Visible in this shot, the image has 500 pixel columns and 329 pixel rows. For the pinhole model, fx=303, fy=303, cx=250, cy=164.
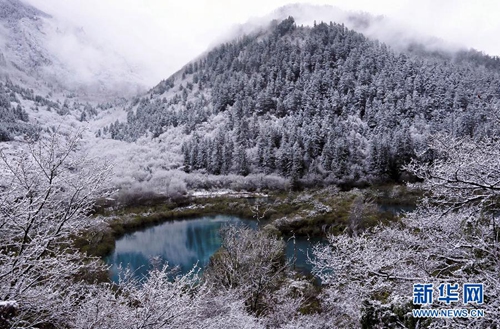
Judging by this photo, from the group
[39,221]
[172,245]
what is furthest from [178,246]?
[39,221]

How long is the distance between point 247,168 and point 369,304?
59.8 metres

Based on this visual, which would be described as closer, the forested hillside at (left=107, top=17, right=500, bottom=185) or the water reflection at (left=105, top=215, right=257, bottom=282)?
the water reflection at (left=105, top=215, right=257, bottom=282)

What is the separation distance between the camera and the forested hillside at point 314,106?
62031mm

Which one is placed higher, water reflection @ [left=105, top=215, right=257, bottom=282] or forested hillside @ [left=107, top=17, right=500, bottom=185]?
forested hillside @ [left=107, top=17, right=500, bottom=185]

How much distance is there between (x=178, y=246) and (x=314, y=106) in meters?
58.1

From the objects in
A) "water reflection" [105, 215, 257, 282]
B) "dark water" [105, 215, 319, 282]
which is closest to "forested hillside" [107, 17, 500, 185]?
"water reflection" [105, 215, 257, 282]

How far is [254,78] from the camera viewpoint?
92.9m

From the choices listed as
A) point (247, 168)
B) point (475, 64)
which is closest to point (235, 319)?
point (247, 168)

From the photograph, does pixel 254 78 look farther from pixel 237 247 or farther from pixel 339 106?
pixel 237 247

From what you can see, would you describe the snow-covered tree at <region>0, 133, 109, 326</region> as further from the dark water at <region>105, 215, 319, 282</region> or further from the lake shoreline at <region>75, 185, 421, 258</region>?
the lake shoreline at <region>75, 185, 421, 258</region>

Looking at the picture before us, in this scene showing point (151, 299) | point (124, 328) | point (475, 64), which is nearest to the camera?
point (124, 328)

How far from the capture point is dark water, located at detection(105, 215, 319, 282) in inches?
1088

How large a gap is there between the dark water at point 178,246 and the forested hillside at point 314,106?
82.1 feet

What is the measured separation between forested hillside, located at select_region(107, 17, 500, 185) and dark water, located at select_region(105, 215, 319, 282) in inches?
985
